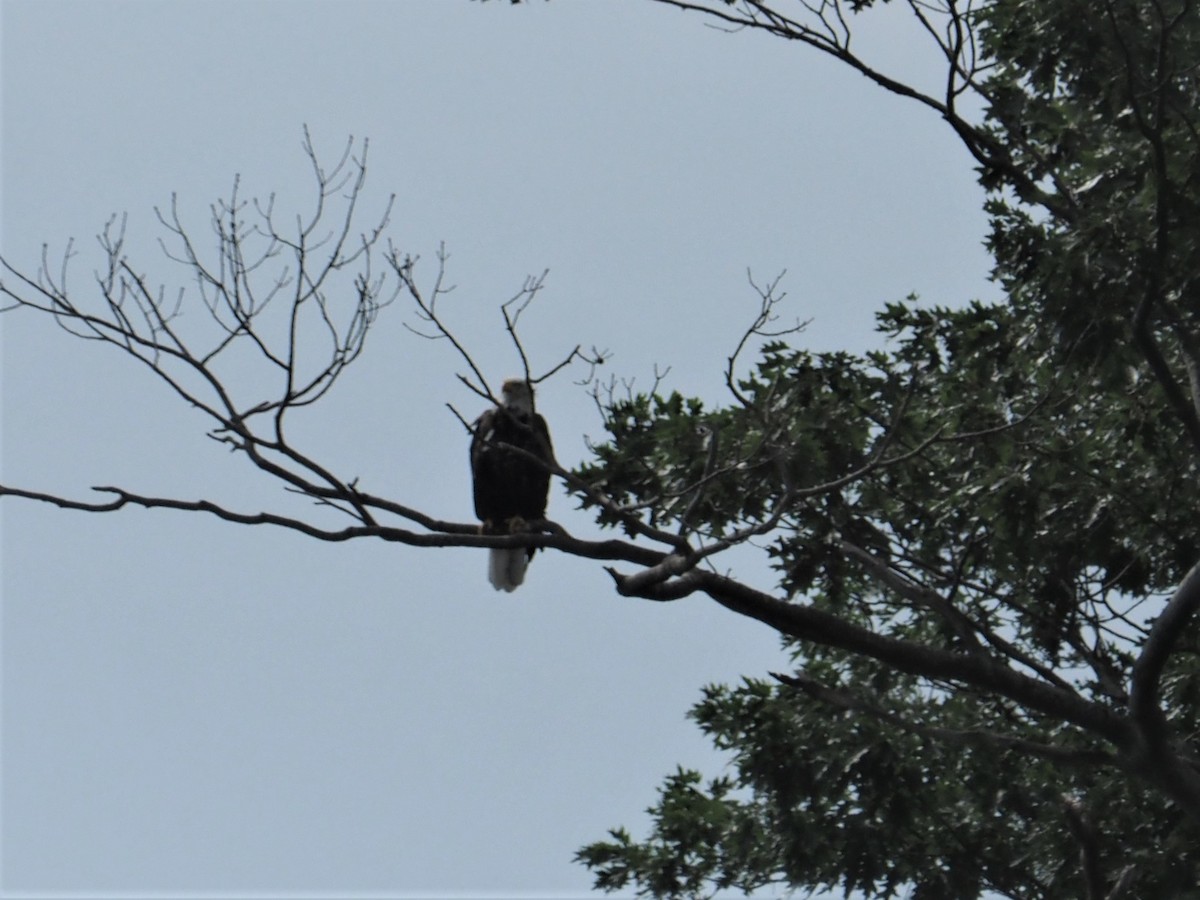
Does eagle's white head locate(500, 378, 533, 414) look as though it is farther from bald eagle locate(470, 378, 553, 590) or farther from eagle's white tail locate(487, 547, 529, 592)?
eagle's white tail locate(487, 547, 529, 592)

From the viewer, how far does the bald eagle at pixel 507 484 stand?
9.20 metres

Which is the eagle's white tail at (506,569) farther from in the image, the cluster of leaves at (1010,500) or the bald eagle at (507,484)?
the cluster of leaves at (1010,500)

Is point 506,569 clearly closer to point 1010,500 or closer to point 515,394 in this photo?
point 515,394

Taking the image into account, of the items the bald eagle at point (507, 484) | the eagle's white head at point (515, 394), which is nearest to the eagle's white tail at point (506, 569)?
the bald eagle at point (507, 484)

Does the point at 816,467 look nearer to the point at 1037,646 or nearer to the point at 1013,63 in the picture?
the point at 1037,646

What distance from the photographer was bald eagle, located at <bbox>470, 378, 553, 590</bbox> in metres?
9.20

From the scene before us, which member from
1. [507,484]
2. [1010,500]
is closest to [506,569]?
[507,484]

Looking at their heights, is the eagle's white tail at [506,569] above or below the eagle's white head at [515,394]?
below

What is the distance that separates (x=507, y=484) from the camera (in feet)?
31.2

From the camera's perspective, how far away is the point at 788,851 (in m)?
8.75

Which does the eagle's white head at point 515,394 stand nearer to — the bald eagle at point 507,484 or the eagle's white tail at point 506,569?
the bald eagle at point 507,484

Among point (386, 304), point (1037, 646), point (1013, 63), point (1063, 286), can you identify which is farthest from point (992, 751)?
point (386, 304)

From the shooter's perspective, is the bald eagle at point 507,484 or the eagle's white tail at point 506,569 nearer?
the bald eagle at point 507,484

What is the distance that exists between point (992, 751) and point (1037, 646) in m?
0.72
